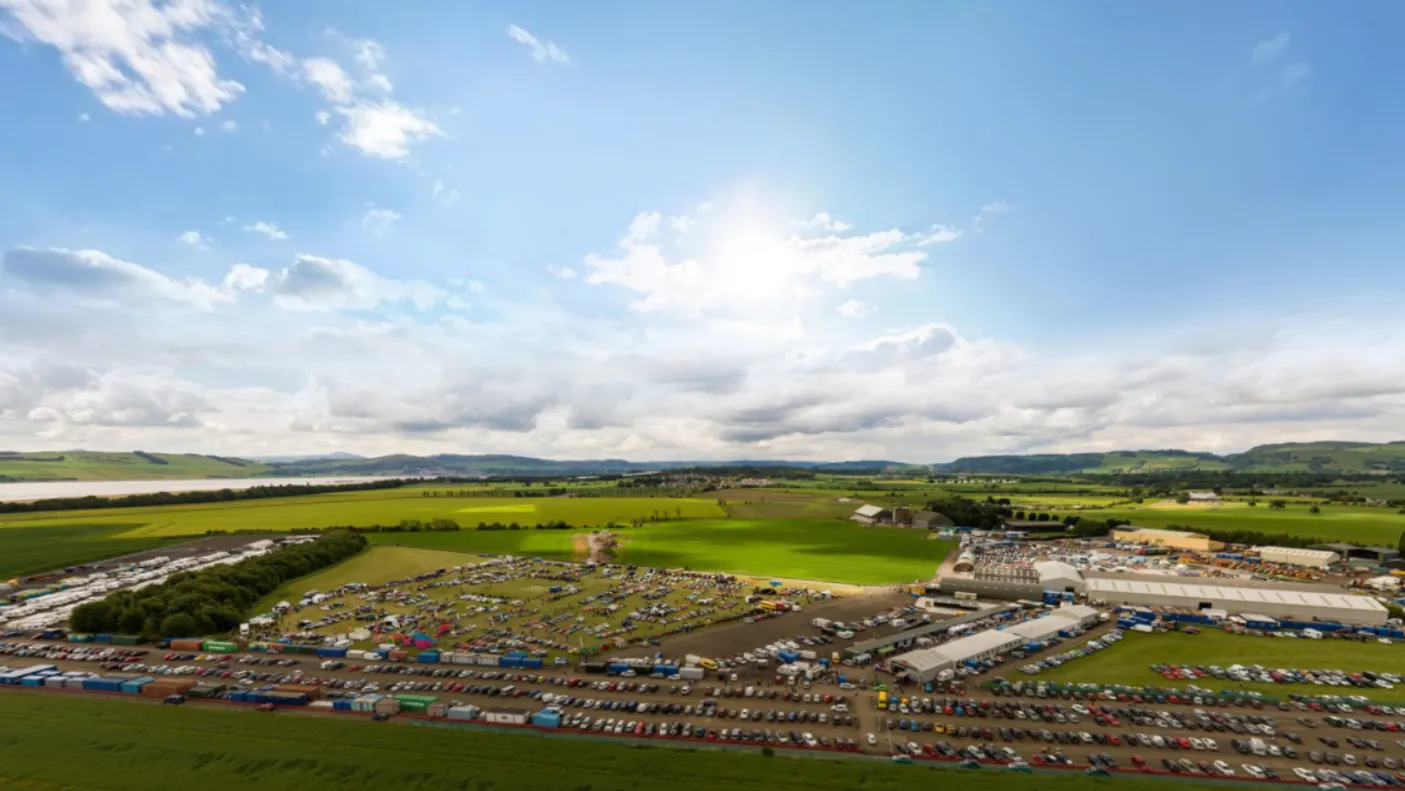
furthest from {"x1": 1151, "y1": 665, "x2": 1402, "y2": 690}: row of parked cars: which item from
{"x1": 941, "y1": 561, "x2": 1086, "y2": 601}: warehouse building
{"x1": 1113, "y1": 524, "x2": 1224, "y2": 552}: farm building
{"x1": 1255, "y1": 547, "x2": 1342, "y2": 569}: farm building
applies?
{"x1": 1113, "y1": 524, "x2": 1224, "y2": 552}: farm building

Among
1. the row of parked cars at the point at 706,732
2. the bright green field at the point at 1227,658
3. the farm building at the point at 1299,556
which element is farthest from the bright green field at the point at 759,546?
the farm building at the point at 1299,556

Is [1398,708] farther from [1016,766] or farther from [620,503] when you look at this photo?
[620,503]

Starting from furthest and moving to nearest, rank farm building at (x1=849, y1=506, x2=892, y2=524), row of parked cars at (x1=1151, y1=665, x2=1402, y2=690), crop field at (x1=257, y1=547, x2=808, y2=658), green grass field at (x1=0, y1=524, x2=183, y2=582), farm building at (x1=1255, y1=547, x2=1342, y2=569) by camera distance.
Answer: farm building at (x1=849, y1=506, x2=892, y2=524), farm building at (x1=1255, y1=547, x2=1342, y2=569), green grass field at (x1=0, y1=524, x2=183, y2=582), crop field at (x1=257, y1=547, x2=808, y2=658), row of parked cars at (x1=1151, y1=665, x2=1402, y2=690)

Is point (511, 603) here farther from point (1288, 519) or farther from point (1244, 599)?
point (1288, 519)

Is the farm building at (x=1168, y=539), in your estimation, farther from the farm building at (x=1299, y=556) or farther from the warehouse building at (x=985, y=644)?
the warehouse building at (x=985, y=644)

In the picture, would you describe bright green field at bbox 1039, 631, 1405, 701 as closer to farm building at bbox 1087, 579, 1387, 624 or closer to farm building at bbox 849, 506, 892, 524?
farm building at bbox 1087, 579, 1387, 624

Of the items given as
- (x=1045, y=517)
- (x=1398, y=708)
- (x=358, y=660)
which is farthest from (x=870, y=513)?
(x=358, y=660)
